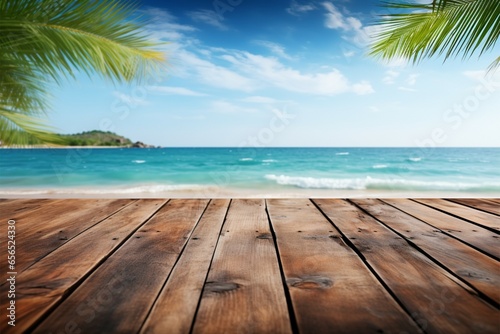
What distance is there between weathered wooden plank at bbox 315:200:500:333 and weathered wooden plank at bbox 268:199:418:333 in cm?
4

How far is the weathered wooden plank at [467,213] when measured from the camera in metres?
1.64

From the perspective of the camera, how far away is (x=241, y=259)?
109cm

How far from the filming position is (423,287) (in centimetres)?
88

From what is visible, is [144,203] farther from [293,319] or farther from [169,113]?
[169,113]

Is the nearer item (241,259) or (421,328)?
A: (421,328)

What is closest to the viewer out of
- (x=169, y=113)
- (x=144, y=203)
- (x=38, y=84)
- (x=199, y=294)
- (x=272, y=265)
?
(x=199, y=294)

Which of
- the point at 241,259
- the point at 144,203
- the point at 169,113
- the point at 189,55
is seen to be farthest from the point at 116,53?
the point at 169,113

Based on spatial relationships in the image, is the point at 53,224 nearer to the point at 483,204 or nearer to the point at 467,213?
the point at 467,213

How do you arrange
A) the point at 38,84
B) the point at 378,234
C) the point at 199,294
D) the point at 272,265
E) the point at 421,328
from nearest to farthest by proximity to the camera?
the point at 421,328 → the point at 199,294 → the point at 272,265 → the point at 378,234 → the point at 38,84

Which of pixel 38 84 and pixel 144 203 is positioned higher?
pixel 38 84

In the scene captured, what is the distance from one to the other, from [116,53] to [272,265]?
172 centimetres

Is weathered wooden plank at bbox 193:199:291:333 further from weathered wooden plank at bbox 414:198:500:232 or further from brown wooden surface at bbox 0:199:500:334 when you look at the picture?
weathered wooden plank at bbox 414:198:500:232

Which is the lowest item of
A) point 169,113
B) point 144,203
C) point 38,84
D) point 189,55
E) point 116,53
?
point 144,203

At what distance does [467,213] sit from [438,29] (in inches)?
45.3
